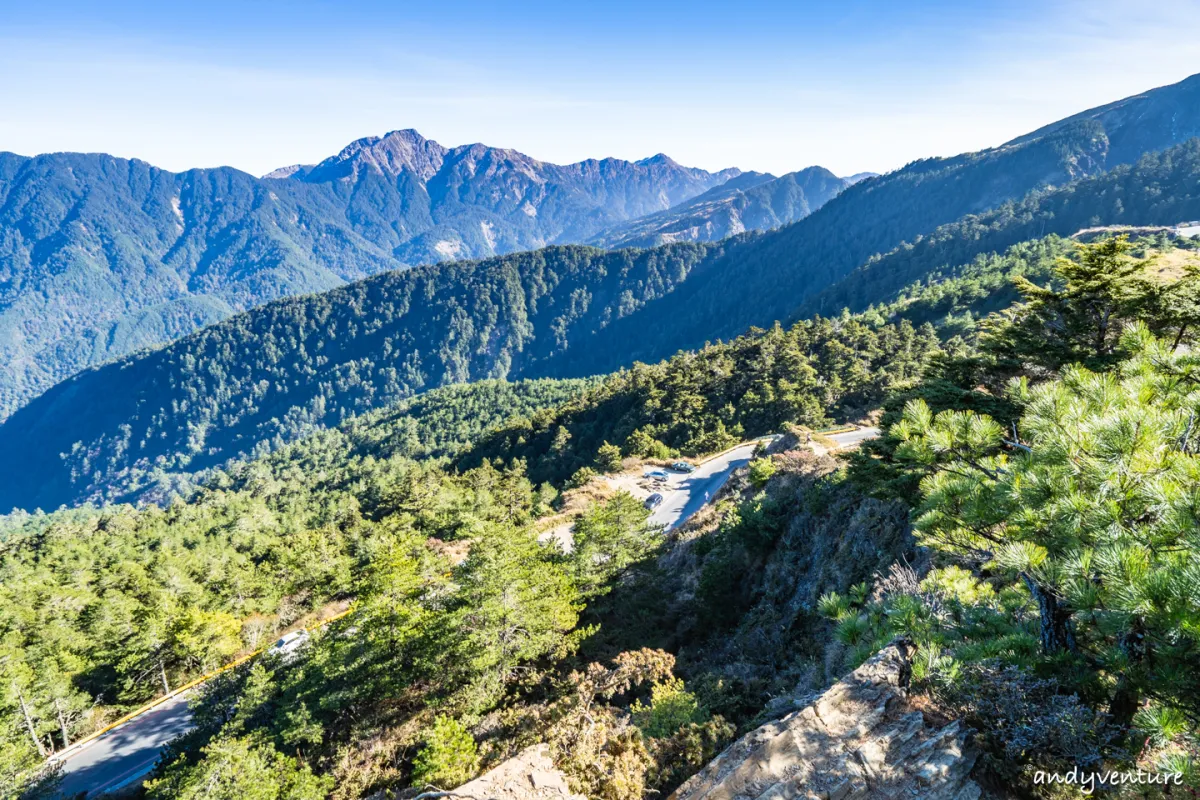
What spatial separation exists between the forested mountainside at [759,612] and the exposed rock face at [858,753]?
25 cm

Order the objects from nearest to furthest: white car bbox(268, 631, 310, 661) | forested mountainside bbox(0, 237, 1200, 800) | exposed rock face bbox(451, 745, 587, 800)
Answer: forested mountainside bbox(0, 237, 1200, 800)
exposed rock face bbox(451, 745, 587, 800)
white car bbox(268, 631, 310, 661)

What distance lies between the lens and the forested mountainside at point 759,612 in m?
4.81

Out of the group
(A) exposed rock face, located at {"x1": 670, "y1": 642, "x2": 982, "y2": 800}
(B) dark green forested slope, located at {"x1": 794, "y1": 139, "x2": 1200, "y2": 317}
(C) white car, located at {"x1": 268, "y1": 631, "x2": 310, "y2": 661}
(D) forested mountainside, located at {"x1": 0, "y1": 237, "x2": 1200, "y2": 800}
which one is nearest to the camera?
(D) forested mountainside, located at {"x1": 0, "y1": 237, "x2": 1200, "y2": 800}

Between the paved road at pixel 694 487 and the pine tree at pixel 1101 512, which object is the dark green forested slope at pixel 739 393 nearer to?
the paved road at pixel 694 487

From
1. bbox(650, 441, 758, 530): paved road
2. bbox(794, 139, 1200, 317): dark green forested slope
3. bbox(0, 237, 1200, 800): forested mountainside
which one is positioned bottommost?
bbox(650, 441, 758, 530): paved road

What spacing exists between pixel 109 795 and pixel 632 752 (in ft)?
79.6

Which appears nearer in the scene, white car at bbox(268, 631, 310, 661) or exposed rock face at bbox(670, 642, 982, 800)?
exposed rock face at bbox(670, 642, 982, 800)

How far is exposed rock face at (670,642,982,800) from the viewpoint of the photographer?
5578 mm

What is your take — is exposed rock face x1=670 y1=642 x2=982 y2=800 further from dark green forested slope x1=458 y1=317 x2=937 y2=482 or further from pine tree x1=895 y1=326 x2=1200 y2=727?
dark green forested slope x1=458 y1=317 x2=937 y2=482

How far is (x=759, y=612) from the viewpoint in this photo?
18391mm

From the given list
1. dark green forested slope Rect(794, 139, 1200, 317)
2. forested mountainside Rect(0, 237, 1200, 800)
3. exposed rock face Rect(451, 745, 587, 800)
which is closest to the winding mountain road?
forested mountainside Rect(0, 237, 1200, 800)

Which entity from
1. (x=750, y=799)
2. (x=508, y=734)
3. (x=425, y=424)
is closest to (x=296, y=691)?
(x=508, y=734)

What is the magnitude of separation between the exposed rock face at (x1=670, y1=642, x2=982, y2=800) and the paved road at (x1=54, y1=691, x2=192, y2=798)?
28.0 metres

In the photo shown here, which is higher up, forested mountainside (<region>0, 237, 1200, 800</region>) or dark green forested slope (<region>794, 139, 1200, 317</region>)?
dark green forested slope (<region>794, 139, 1200, 317</region>)
